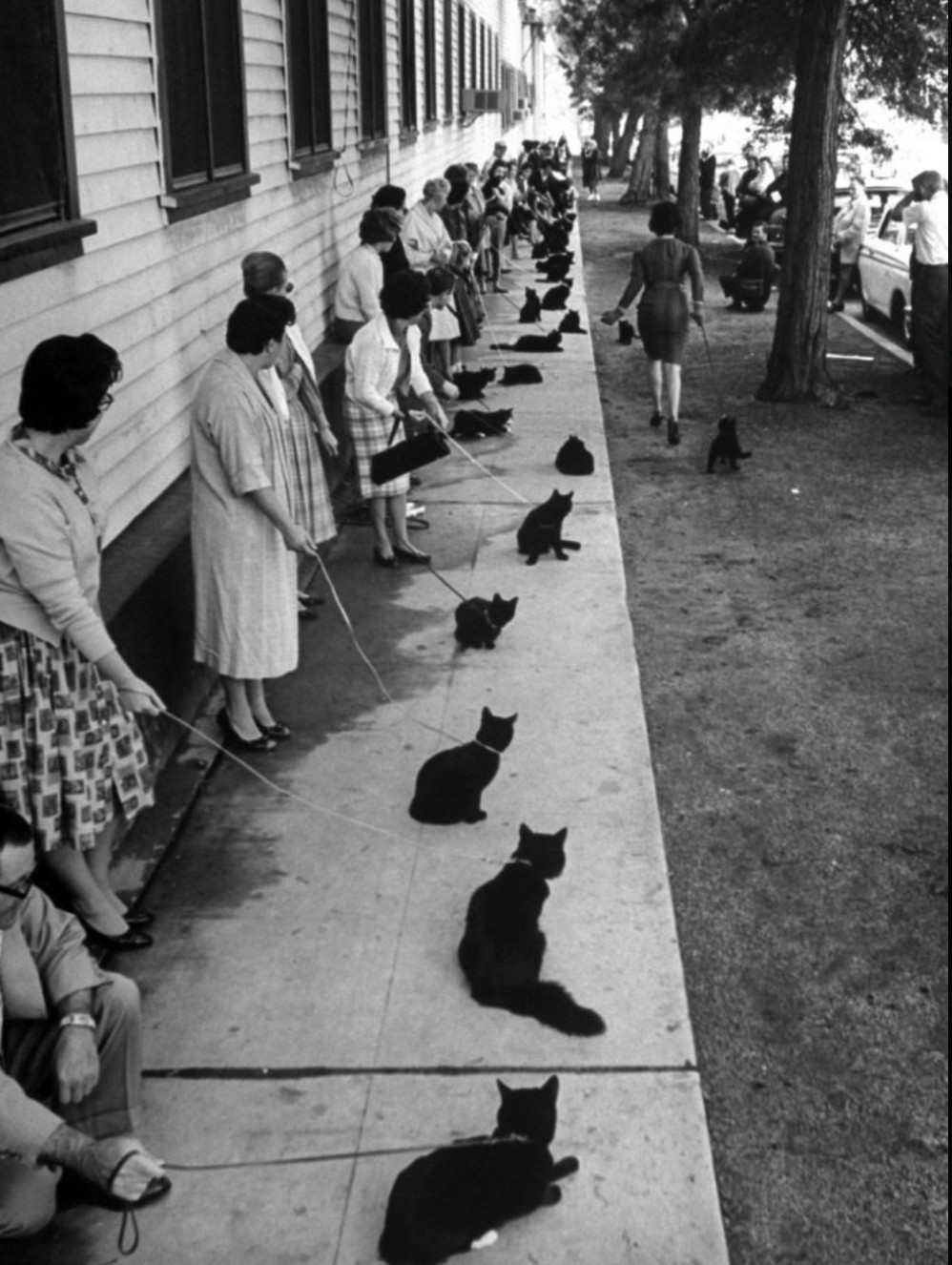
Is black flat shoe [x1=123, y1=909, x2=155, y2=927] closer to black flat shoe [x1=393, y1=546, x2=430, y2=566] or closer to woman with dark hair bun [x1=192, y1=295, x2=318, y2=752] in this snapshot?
woman with dark hair bun [x1=192, y1=295, x2=318, y2=752]

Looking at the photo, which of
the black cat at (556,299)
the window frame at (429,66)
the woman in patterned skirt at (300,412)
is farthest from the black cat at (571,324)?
the woman in patterned skirt at (300,412)

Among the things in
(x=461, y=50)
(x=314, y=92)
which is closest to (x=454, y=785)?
(x=314, y=92)

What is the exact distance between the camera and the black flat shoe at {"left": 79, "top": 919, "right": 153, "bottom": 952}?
4504mm

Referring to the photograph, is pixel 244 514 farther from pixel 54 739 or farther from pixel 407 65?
pixel 407 65

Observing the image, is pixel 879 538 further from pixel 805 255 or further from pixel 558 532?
pixel 805 255

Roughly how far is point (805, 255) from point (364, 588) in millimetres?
7148

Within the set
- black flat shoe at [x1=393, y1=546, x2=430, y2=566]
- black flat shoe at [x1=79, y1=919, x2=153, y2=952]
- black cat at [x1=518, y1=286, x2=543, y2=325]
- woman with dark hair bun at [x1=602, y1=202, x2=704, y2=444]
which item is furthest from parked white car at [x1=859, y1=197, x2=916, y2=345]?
black flat shoe at [x1=79, y1=919, x2=153, y2=952]

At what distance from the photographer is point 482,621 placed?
7.18 metres

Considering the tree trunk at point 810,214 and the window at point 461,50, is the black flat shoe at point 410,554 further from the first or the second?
the window at point 461,50

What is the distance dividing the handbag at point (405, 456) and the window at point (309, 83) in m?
3.53

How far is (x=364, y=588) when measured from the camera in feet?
27.1

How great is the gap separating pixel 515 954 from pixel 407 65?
1509 centimetres

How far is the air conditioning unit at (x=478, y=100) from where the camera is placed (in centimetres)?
2508

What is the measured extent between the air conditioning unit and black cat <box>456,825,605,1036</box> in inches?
894
